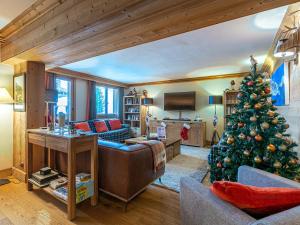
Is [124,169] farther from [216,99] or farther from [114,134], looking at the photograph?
[216,99]

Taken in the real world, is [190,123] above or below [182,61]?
below

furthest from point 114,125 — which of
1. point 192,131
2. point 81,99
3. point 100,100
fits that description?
point 192,131

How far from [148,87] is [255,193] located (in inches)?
254

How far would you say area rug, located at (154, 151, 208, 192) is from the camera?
2790 mm

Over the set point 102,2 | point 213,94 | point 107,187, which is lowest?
point 107,187

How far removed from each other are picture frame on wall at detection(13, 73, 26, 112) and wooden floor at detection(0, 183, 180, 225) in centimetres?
135

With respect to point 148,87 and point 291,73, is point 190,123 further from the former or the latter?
point 291,73

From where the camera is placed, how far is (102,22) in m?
1.63

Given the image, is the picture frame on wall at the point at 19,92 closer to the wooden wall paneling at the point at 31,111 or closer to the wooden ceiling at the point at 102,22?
the wooden wall paneling at the point at 31,111

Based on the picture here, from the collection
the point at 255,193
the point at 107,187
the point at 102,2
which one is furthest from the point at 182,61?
the point at 255,193

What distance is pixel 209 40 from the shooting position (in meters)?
2.84

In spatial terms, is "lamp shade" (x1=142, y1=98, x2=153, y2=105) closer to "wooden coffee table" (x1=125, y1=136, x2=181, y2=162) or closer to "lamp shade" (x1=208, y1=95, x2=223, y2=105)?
"lamp shade" (x1=208, y1=95, x2=223, y2=105)

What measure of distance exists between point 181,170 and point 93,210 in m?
1.86

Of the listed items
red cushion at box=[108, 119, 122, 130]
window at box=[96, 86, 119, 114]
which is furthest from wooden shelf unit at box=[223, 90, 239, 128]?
window at box=[96, 86, 119, 114]
